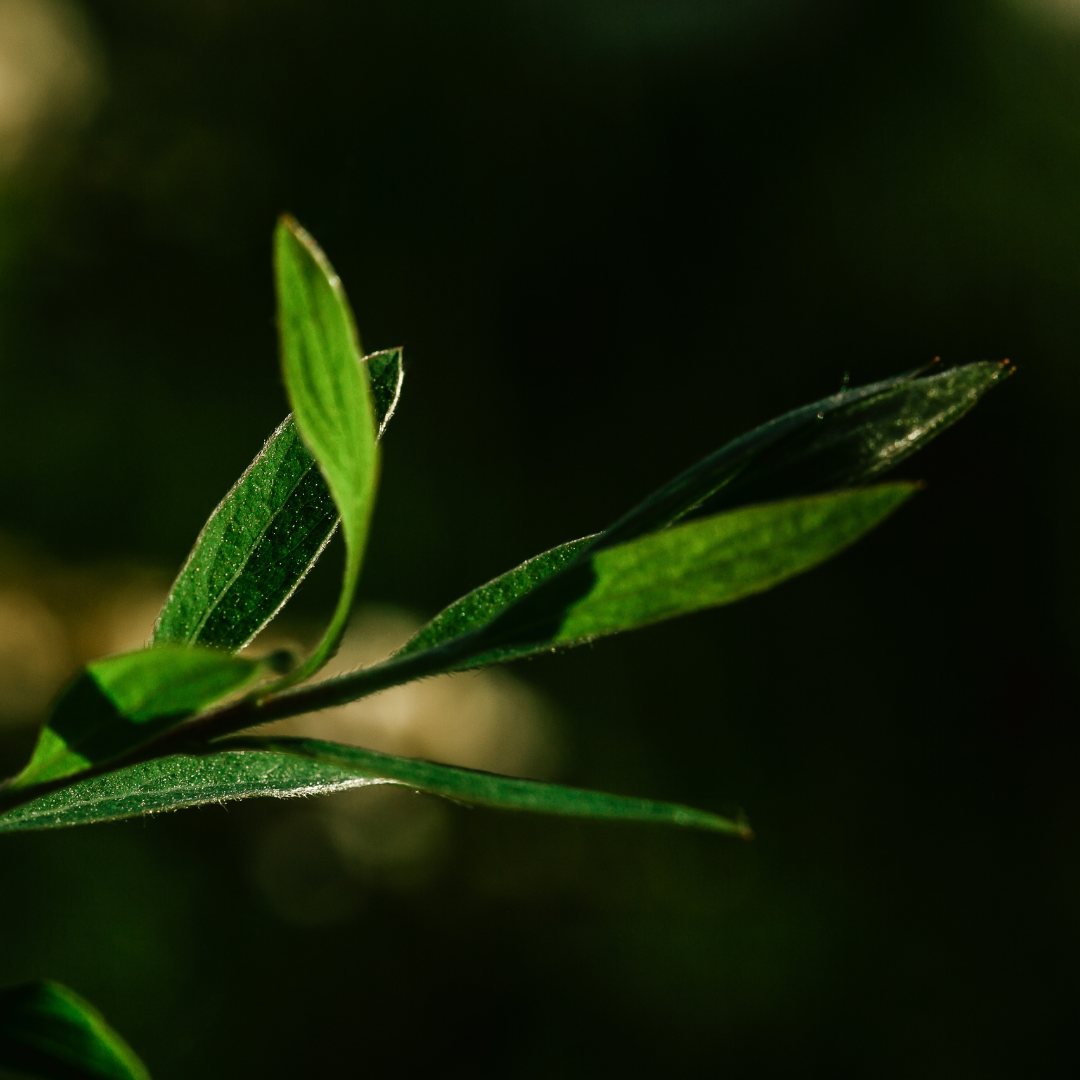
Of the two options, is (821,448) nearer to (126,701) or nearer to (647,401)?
(126,701)

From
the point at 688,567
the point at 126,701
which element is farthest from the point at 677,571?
the point at 126,701

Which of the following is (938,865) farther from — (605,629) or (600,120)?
(605,629)

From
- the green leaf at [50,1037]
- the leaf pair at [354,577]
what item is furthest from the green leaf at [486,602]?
the green leaf at [50,1037]

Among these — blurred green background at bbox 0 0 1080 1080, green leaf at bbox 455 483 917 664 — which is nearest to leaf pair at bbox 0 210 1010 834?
green leaf at bbox 455 483 917 664

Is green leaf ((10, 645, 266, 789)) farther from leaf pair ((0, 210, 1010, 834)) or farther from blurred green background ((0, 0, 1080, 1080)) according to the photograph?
blurred green background ((0, 0, 1080, 1080))

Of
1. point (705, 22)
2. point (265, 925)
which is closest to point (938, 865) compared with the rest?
point (265, 925)

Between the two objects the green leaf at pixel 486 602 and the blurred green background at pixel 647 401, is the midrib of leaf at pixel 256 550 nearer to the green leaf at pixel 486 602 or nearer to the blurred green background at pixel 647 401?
the green leaf at pixel 486 602
